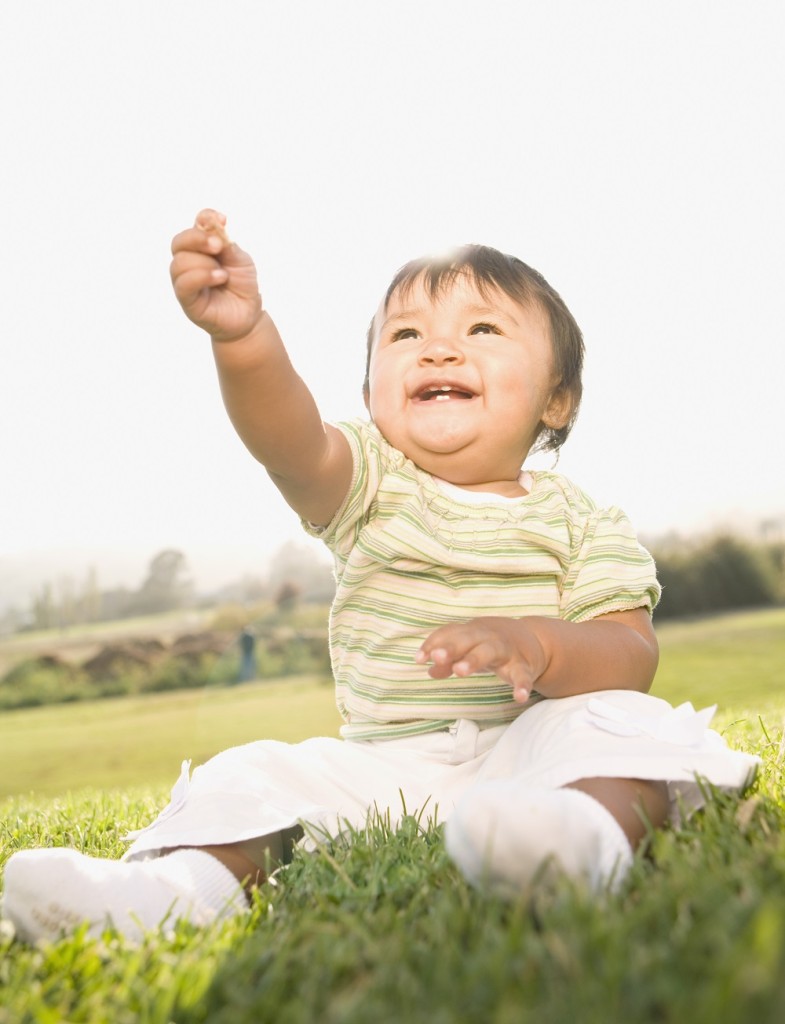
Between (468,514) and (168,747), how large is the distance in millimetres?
10226

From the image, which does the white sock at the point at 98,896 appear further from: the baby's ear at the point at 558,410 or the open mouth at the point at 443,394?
the baby's ear at the point at 558,410

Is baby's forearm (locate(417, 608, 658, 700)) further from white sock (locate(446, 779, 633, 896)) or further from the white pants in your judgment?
white sock (locate(446, 779, 633, 896))

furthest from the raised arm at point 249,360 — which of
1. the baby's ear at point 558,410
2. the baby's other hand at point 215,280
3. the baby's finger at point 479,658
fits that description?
the baby's ear at point 558,410

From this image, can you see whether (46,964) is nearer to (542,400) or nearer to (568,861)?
(568,861)

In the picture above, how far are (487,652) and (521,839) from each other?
0.35 m

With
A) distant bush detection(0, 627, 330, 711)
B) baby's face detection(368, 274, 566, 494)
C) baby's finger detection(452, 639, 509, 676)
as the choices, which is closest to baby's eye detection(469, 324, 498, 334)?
baby's face detection(368, 274, 566, 494)

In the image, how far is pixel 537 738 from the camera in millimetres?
1826

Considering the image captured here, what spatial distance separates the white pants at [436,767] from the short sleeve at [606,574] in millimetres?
264

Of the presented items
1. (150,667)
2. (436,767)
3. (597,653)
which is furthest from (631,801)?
(150,667)

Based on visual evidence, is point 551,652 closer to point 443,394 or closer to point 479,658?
point 479,658

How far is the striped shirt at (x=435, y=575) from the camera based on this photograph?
2.13m

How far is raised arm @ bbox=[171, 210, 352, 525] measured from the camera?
1.66 meters

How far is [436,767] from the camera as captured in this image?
205cm

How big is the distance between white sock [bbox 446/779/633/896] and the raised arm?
807 mm
